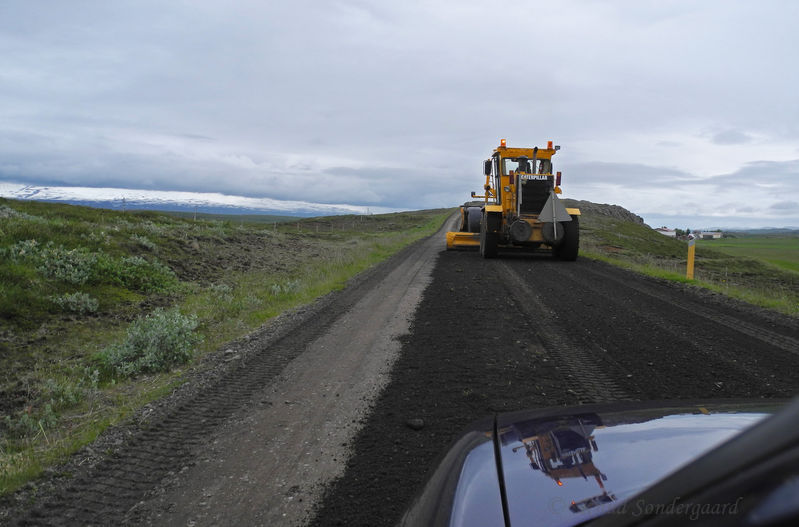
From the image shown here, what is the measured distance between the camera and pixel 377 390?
4723 mm

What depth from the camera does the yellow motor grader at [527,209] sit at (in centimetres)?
1561

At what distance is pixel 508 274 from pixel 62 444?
33.6 ft

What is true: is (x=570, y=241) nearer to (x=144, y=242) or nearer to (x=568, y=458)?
(x=144, y=242)

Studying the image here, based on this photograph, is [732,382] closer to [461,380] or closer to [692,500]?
[461,380]

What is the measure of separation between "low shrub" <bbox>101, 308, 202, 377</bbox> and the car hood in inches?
195

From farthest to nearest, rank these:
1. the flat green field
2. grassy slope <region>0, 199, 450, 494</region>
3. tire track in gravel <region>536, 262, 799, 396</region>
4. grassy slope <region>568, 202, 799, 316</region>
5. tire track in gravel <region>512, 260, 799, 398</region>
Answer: the flat green field → grassy slope <region>568, 202, 799, 316</region> → tire track in gravel <region>536, 262, 799, 396</region> → tire track in gravel <region>512, 260, 799, 398</region> → grassy slope <region>0, 199, 450, 494</region>

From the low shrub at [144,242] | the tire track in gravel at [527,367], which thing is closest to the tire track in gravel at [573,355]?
the tire track in gravel at [527,367]

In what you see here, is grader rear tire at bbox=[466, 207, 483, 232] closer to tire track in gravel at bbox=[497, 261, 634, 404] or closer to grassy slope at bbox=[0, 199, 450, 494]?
grassy slope at bbox=[0, 199, 450, 494]

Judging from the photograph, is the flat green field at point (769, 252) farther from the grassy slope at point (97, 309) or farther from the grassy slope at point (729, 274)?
the grassy slope at point (97, 309)

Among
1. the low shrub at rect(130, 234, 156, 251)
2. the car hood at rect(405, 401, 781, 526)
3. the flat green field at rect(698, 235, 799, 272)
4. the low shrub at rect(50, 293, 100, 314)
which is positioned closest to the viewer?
the car hood at rect(405, 401, 781, 526)

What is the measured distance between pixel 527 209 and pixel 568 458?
15.2 meters

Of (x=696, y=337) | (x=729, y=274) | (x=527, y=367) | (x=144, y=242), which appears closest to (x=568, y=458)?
→ (x=527, y=367)

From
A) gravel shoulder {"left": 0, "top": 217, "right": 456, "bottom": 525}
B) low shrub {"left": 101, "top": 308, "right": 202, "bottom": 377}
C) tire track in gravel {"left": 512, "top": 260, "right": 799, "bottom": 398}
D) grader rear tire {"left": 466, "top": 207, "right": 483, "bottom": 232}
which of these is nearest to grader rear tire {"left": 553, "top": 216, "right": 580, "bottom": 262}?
tire track in gravel {"left": 512, "top": 260, "right": 799, "bottom": 398}

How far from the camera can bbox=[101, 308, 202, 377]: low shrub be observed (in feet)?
19.3
